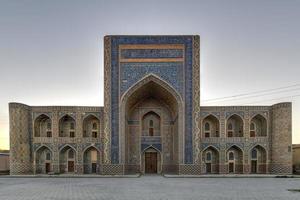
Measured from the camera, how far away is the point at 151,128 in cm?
2378

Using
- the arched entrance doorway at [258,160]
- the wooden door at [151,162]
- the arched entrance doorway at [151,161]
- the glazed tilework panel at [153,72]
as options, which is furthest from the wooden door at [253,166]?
the glazed tilework panel at [153,72]

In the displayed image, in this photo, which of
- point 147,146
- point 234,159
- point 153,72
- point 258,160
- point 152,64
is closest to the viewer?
point 153,72

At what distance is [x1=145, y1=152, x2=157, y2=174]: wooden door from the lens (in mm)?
23297

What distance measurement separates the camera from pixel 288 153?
817 inches

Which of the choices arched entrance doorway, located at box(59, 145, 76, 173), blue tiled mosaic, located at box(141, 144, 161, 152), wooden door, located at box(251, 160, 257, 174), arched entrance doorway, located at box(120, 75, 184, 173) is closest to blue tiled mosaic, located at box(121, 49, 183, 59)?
arched entrance doorway, located at box(120, 75, 184, 173)

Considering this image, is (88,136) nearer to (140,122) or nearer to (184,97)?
(140,122)

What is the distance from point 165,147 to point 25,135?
39.6 feet

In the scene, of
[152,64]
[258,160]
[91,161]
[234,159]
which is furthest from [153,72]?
[258,160]

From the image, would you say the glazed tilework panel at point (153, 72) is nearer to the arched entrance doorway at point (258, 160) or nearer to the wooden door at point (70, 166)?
the wooden door at point (70, 166)

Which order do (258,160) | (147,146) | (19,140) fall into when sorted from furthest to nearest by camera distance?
1. (147,146)
2. (258,160)
3. (19,140)

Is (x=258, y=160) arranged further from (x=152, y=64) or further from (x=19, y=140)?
(x=19, y=140)

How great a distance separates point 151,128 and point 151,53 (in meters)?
6.97

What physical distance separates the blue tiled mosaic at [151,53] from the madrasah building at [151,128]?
8cm
